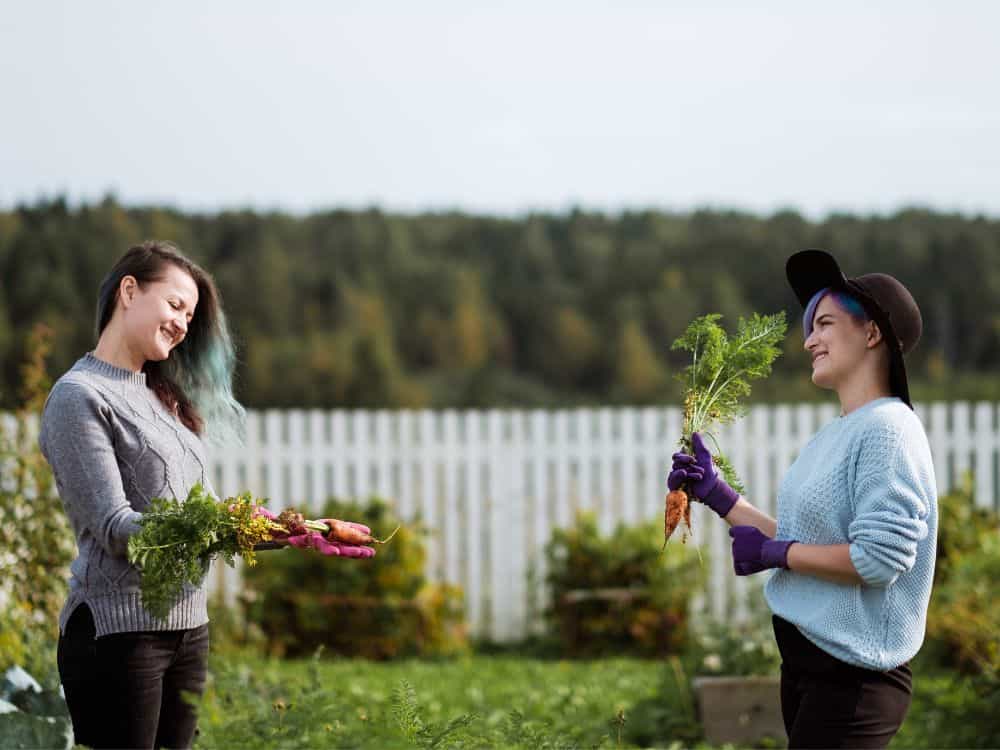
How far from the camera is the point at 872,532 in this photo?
216 cm

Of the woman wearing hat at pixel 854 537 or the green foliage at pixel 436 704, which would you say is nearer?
the woman wearing hat at pixel 854 537

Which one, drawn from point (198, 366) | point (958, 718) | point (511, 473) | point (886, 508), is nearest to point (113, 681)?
point (198, 366)

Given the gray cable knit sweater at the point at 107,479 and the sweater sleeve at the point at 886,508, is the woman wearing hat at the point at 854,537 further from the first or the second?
the gray cable knit sweater at the point at 107,479

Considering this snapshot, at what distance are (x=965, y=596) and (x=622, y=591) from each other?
1.97 meters

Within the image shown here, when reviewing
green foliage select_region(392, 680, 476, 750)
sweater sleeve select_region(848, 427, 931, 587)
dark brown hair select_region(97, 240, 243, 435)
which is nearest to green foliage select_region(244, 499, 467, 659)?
dark brown hair select_region(97, 240, 243, 435)

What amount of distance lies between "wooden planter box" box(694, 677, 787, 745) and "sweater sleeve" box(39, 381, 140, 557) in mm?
2949

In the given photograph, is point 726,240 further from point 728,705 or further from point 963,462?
point 728,705

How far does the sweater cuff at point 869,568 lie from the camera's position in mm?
2174

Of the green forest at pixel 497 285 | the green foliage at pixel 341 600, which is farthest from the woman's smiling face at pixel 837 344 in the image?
the green forest at pixel 497 285

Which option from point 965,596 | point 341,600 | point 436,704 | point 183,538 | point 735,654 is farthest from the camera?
point 341,600

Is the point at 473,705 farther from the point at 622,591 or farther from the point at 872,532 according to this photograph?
the point at 872,532

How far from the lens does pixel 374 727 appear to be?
2.83 metres

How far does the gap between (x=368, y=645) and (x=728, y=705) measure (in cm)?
273

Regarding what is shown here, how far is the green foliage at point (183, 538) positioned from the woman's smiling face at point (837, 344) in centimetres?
122
